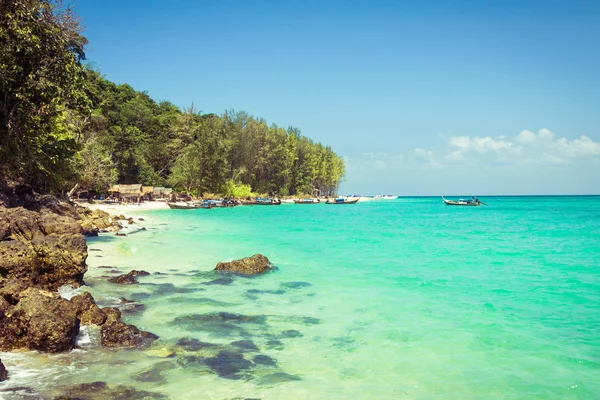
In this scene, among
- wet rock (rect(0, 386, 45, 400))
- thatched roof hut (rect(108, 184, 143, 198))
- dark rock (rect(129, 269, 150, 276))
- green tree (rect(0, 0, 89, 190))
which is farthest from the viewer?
thatched roof hut (rect(108, 184, 143, 198))

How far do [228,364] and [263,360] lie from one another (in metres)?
0.55

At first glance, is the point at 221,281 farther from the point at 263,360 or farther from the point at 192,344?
the point at 263,360

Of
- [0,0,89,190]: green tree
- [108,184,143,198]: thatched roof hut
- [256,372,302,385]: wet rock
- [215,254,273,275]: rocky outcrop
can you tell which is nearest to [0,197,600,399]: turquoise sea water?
[256,372,302,385]: wet rock

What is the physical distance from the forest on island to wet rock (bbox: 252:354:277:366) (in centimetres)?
902

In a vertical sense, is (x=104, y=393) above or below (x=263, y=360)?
above

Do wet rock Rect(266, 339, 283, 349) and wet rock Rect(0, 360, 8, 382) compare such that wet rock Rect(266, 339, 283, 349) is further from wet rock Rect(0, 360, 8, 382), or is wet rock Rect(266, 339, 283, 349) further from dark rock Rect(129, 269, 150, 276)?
dark rock Rect(129, 269, 150, 276)

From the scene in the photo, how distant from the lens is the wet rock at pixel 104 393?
519 centimetres

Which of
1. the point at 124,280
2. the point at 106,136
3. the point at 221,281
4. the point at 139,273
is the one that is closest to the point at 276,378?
the point at 221,281

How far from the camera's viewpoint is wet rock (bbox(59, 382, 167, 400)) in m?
5.19

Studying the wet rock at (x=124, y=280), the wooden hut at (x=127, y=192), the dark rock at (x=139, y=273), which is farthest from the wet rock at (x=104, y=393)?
the wooden hut at (x=127, y=192)

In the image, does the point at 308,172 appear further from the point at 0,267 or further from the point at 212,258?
the point at 0,267

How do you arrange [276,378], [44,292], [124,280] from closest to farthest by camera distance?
[276,378] < [44,292] < [124,280]

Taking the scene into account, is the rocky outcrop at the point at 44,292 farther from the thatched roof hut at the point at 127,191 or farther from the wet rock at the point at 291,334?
the thatched roof hut at the point at 127,191

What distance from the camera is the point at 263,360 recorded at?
677 cm
